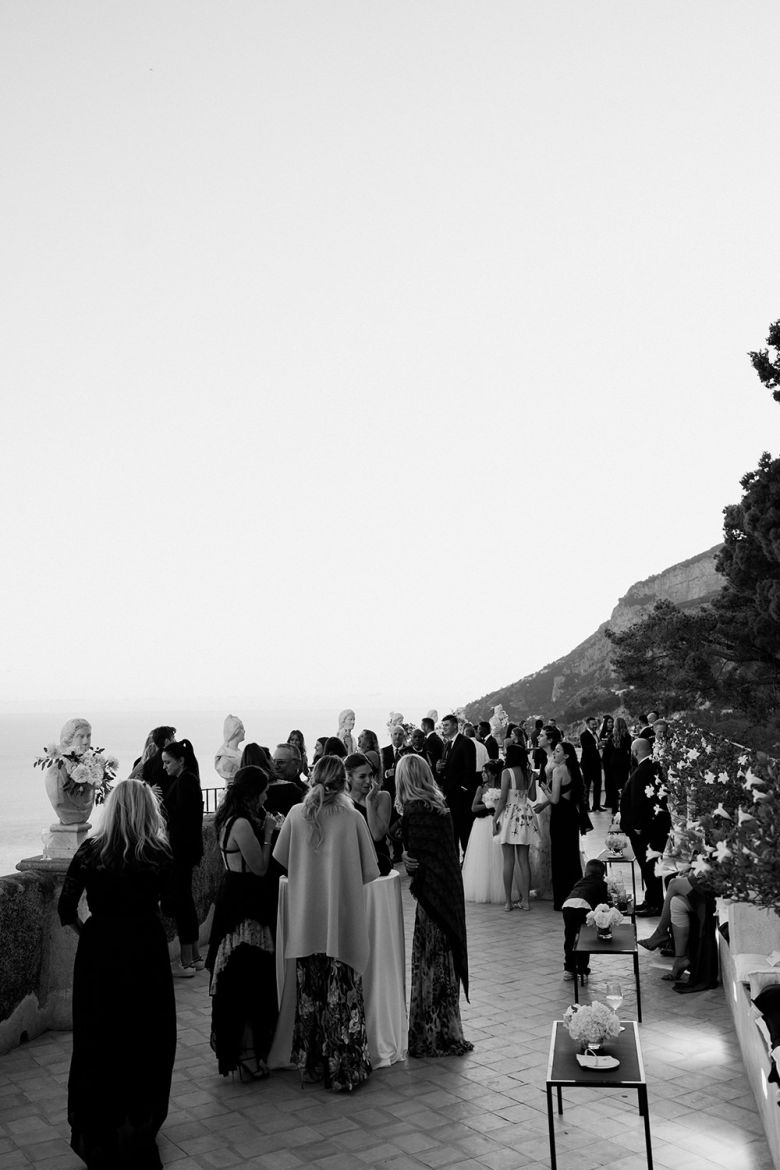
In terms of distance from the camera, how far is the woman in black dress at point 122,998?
15.3ft

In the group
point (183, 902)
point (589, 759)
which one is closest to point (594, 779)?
point (589, 759)

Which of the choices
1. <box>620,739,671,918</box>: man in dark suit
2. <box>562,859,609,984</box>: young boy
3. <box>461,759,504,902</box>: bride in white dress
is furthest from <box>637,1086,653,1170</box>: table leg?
<box>461,759,504,902</box>: bride in white dress

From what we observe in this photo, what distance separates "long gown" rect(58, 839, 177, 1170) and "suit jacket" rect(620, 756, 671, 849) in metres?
6.23

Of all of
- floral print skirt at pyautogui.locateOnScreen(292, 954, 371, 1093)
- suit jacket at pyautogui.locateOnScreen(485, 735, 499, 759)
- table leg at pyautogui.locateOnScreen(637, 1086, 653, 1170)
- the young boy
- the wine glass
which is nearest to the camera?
table leg at pyautogui.locateOnScreen(637, 1086, 653, 1170)

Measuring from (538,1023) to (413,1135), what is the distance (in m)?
2.05

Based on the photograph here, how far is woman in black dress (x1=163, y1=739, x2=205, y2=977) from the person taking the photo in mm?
7816

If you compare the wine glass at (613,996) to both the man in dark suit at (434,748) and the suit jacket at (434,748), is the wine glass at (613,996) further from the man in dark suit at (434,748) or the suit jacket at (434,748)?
the suit jacket at (434,748)

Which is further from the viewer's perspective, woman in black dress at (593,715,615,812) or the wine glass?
woman in black dress at (593,715,615,812)

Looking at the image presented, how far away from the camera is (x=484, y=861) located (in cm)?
1116

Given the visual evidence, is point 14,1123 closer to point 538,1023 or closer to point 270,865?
point 270,865

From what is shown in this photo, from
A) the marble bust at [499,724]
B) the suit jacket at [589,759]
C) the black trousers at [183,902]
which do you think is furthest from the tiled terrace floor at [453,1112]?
the suit jacket at [589,759]

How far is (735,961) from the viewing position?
637cm

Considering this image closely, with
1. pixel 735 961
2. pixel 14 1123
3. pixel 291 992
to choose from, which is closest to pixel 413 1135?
pixel 291 992

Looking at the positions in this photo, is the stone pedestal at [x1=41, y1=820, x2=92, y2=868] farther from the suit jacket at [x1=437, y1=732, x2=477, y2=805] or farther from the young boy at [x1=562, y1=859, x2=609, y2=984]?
the suit jacket at [x1=437, y1=732, x2=477, y2=805]
